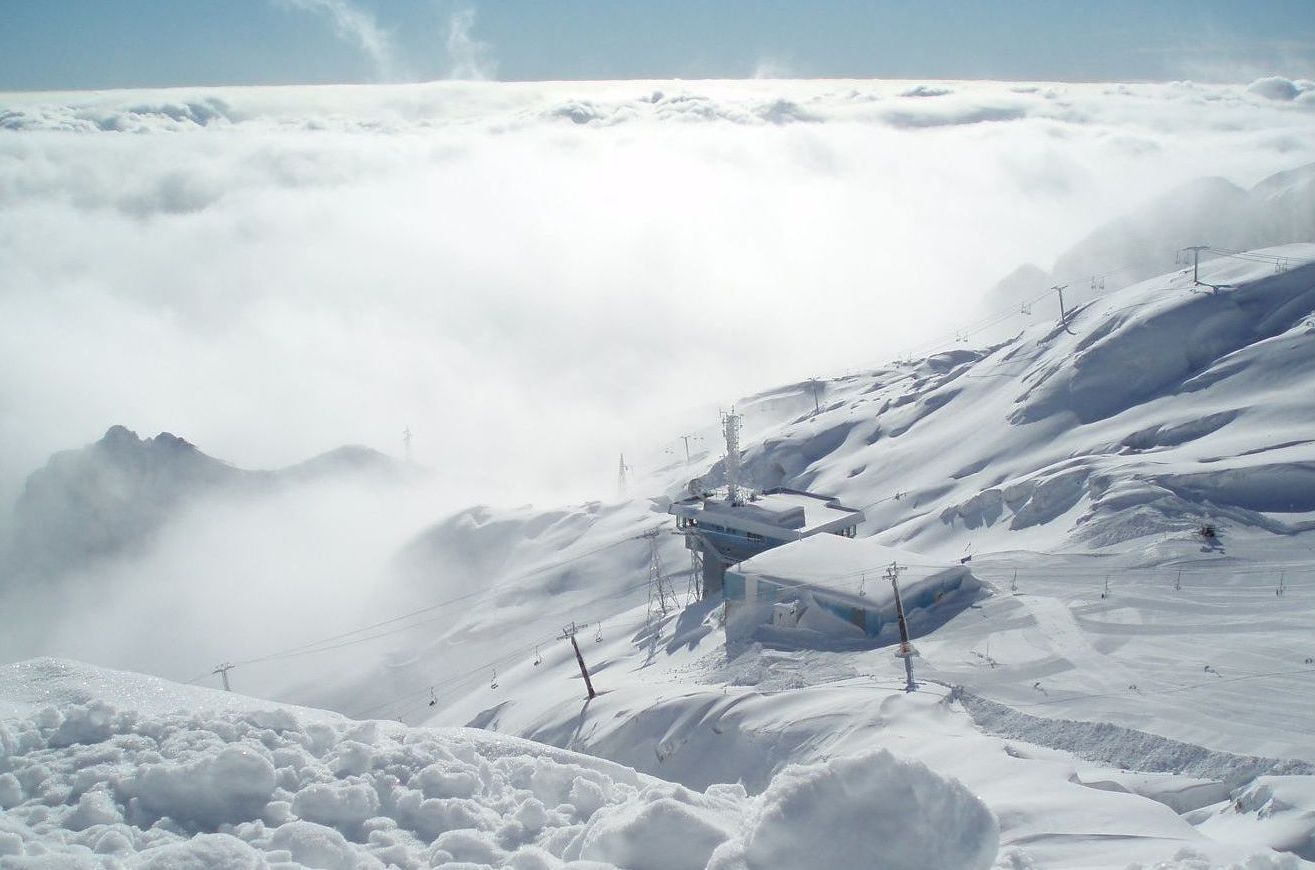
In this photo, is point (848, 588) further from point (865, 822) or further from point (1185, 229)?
point (1185, 229)

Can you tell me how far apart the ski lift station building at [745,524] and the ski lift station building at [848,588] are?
965cm

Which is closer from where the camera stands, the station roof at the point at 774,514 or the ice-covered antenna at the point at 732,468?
the station roof at the point at 774,514

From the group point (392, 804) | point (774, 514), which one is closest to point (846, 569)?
point (774, 514)

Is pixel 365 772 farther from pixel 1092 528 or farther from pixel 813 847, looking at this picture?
pixel 1092 528

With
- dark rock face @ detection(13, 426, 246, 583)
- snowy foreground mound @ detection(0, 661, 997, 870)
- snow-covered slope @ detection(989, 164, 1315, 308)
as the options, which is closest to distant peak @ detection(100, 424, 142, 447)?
dark rock face @ detection(13, 426, 246, 583)

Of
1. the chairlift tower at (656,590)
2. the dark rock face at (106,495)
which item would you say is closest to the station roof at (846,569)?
the chairlift tower at (656,590)

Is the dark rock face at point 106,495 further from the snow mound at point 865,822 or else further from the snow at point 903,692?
the snow mound at point 865,822

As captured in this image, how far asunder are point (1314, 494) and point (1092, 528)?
7065mm

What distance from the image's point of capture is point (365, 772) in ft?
28.8

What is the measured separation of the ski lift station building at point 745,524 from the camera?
1681 inches

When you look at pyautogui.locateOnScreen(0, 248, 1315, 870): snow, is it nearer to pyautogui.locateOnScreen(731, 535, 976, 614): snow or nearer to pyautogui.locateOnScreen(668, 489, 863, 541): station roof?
pyautogui.locateOnScreen(731, 535, 976, 614): snow

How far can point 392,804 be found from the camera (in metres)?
8.46

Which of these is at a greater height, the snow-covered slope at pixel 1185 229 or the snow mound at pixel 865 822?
the snow-covered slope at pixel 1185 229

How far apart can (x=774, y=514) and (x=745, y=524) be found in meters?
1.33
